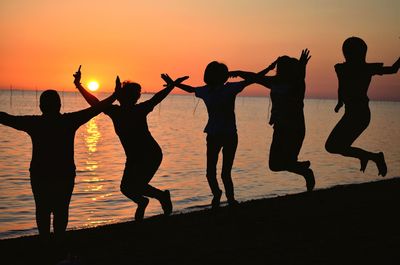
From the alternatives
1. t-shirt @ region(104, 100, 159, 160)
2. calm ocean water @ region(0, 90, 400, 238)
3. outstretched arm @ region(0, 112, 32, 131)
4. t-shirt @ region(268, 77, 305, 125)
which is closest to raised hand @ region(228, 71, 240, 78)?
t-shirt @ region(268, 77, 305, 125)

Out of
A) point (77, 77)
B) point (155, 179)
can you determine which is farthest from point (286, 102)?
point (155, 179)

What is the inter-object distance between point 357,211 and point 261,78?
2539 mm

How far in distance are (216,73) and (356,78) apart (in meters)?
2.26

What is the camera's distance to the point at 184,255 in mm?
6684

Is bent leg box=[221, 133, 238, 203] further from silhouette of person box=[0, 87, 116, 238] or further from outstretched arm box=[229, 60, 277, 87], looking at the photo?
silhouette of person box=[0, 87, 116, 238]

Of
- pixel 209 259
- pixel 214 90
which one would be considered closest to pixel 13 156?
pixel 214 90

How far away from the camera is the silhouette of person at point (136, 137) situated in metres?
8.19

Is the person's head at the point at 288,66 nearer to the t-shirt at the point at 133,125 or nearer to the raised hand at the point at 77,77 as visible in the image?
the t-shirt at the point at 133,125

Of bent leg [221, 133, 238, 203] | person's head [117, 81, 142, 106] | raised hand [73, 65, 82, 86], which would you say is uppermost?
raised hand [73, 65, 82, 86]

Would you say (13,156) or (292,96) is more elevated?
(292,96)

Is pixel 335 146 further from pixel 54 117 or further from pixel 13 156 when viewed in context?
pixel 13 156

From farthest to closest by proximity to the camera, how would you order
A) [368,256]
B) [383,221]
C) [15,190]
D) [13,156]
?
1. [13,156]
2. [15,190]
3. [383,221]
4. [368,256]

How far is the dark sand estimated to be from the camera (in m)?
6.39

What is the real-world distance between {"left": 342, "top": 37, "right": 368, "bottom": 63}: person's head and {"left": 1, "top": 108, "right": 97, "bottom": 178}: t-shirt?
4.66 meters
